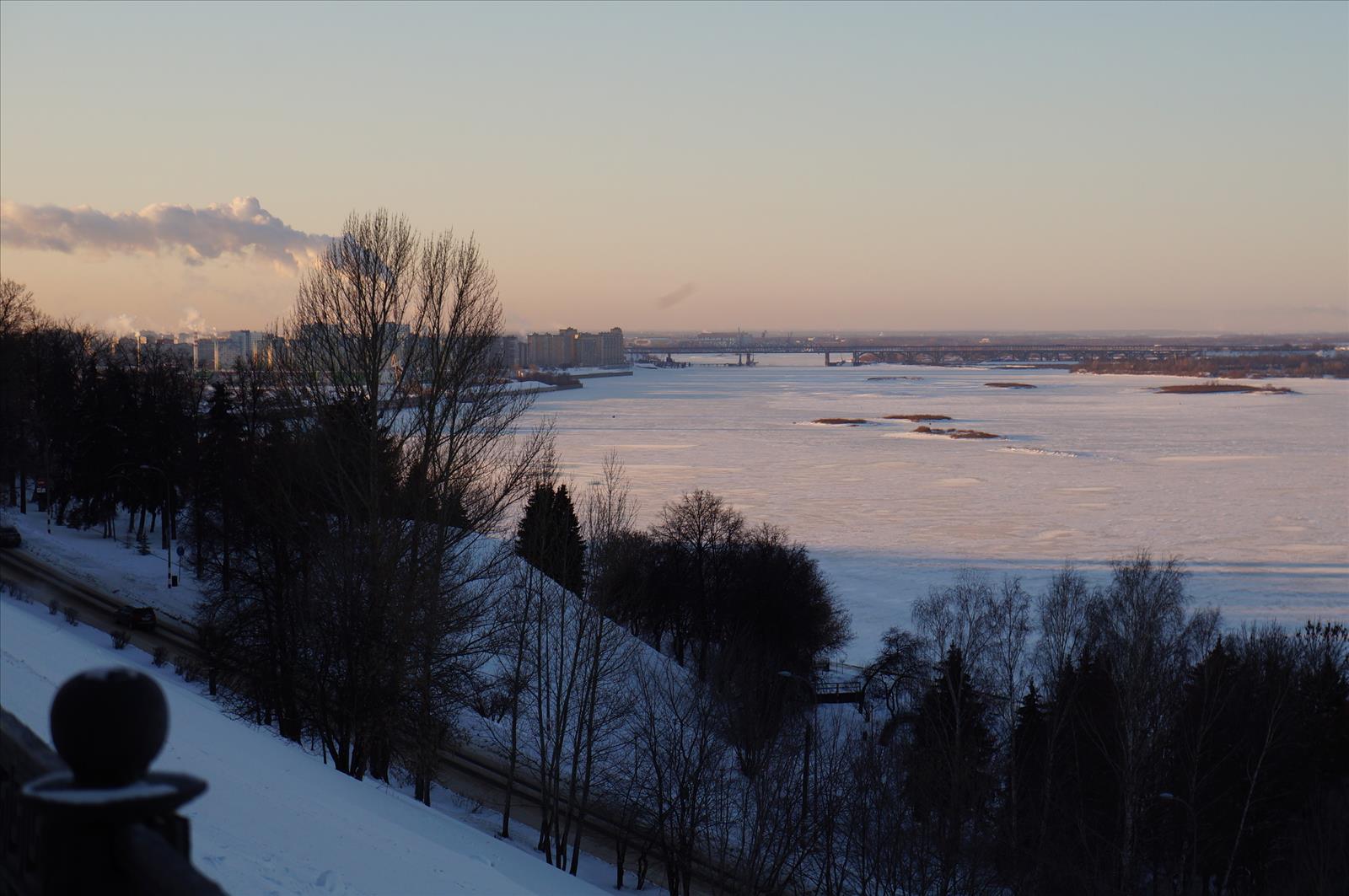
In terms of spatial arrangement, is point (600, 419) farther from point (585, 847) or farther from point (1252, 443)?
point (585, 847)

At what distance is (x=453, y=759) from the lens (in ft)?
67.8

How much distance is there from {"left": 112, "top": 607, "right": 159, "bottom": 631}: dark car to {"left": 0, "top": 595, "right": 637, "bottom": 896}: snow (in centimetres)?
1107

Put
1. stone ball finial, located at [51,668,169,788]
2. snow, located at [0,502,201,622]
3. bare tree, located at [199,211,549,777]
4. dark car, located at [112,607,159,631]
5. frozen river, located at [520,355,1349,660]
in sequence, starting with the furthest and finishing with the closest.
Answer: frozen river, located at [520,355,1349,660] < snow, located at [0,502,201,622] < dark car, located at [112,607,159,631] < bare tree, located at [199,211,549,777] < stone ball finial, located at [51,668,169,788]

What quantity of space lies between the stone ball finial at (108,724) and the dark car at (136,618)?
2700 centimetres

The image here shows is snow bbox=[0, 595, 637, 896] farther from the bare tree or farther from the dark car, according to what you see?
the dark car

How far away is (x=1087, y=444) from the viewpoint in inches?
2446

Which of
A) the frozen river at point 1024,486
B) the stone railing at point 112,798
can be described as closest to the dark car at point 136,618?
the frozen river at point 1024,486

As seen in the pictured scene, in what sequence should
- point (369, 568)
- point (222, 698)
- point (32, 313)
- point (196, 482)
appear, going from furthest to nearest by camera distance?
point (32, 313), point (196, 482), point (222, 698), point (369, 568)

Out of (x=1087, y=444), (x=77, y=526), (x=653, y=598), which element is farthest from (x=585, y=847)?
(x=1087, y=444)

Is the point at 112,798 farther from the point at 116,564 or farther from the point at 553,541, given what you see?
the point at 116,564

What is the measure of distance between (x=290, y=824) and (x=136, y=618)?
19.2m

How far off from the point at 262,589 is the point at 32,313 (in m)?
40.1

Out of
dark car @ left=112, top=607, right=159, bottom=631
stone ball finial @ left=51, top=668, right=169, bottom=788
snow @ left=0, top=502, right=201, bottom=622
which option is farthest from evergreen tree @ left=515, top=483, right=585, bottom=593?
stone ball finial @ left=51, top=668, right=169, bottom=788

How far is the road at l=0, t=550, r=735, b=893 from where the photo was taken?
17.9 metres
